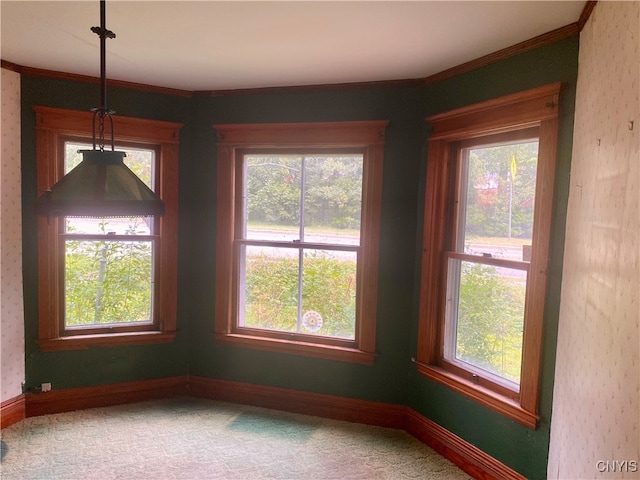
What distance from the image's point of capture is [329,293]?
3.34m

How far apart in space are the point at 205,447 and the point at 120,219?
69.6 inches

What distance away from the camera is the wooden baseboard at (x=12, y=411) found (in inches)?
117

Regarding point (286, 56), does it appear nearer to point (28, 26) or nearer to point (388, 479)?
point (28, 26)

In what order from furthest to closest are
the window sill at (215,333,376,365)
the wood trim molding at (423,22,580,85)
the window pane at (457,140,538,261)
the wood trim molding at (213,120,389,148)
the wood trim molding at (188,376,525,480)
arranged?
the window sill at (215,333,376,365), the wood trim molding at (213,120,389,148), the wood trim molding at (188,376,525,480), the window pane at (457,140,538,261), the wood trim molding at (423,22,580,85)

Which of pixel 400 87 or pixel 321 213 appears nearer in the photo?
pixel 400 87

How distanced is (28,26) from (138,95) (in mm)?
1042

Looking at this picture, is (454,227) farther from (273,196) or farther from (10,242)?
(10,242)

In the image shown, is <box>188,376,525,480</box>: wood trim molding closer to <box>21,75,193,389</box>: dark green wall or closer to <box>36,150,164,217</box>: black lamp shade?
<box>21,75,193,389</box>: dark green wall

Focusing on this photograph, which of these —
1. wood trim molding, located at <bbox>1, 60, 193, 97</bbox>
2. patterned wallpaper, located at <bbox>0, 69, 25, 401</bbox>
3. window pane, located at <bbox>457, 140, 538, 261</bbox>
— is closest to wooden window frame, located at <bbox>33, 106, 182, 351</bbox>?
patterned wallpaper, located at <bbox>0, 69, 25, 401</bbox>

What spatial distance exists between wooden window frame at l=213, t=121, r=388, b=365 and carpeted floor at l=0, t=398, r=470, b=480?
0.53 m

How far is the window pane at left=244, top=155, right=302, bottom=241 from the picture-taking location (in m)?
3.34

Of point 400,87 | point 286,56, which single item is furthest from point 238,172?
point 400,87

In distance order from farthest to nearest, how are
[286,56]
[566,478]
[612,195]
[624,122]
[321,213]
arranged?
[321,213] < [286,56] < [566,478] < [612,195] < [624,122]

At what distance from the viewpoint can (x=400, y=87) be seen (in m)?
3.02
